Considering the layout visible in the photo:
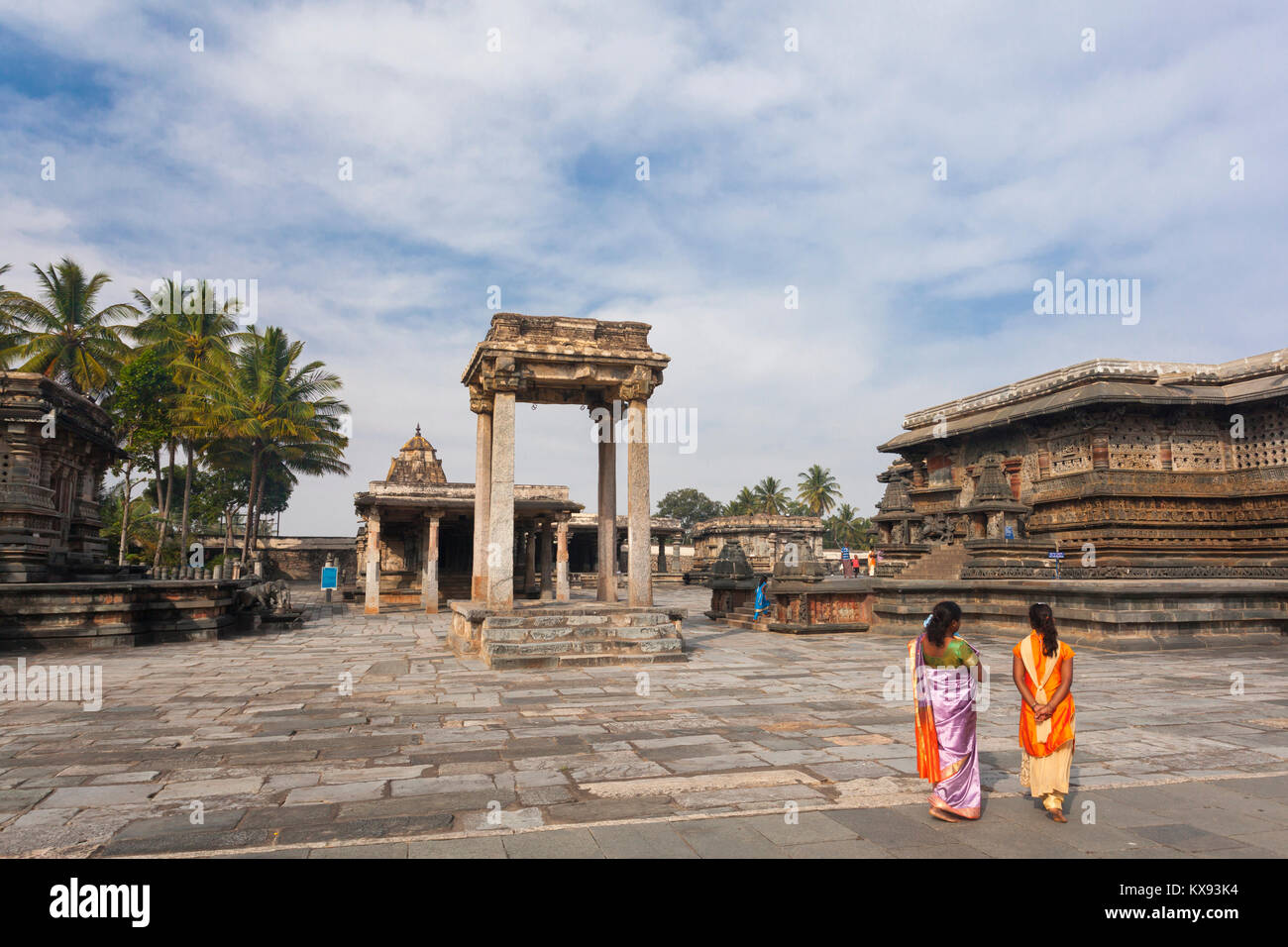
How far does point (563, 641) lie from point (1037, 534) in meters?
16.8

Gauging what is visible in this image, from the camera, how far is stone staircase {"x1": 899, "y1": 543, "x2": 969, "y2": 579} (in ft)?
71.5

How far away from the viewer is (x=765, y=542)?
A: 147 feet

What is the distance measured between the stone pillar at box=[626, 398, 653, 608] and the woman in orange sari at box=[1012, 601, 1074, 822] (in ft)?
27.2

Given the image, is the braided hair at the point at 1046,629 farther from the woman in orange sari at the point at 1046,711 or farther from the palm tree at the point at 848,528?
the palm tree at the point at 848,528

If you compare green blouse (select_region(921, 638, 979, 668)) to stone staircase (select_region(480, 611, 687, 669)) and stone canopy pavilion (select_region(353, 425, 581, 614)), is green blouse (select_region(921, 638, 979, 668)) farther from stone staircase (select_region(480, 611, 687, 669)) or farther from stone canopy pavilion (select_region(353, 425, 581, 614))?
stone canopy pavilion (select_region(353, 425, 581, 614))

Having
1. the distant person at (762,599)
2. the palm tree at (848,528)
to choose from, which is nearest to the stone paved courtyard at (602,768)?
the distant person at (762,599)

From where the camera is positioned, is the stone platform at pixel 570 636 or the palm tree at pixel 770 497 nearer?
the stone platform at pixel 570 636

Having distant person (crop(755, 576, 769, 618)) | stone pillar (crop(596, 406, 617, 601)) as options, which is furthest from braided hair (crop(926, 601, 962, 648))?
distant person (crop(755, 576, 769, 618))

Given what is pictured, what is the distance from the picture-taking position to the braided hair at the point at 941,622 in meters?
4.61

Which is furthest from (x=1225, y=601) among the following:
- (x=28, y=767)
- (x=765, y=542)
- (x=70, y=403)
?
(x=765, y=542)

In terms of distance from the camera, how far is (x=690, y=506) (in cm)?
8306

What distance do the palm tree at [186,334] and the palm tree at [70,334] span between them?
147cm

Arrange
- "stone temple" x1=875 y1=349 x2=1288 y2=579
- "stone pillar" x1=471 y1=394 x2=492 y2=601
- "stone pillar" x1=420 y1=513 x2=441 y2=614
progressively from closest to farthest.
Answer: "stone pillar" x1=471 y1=394 x2=492 y2=601, "stone temple" x1=875 y1=349 x2=1288 y2=579, "stone pillar" x1=420 y1=513 x2=441 y2=614
